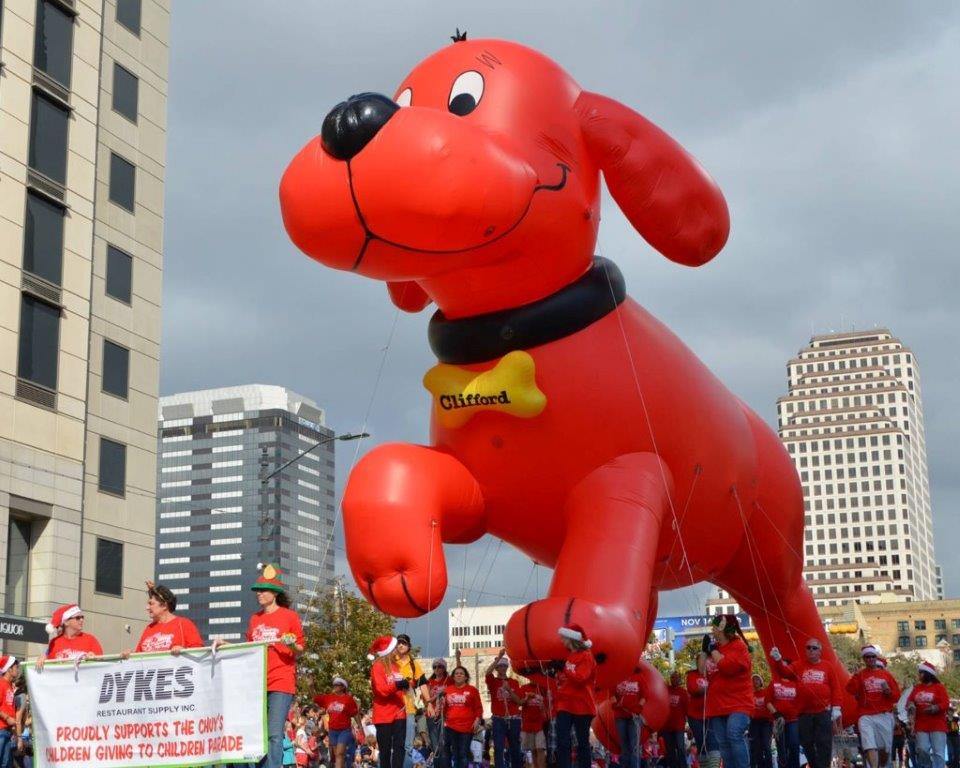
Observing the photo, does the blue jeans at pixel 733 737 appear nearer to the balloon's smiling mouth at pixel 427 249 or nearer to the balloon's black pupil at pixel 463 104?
the balloon's smiling mouth at pixel 427 249

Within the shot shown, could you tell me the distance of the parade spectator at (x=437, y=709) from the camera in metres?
13.8

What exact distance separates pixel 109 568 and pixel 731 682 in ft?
63.7

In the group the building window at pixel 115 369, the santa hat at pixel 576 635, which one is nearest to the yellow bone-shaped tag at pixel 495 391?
the santa hat at pixel 576 635

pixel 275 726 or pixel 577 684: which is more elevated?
pixel 577 684

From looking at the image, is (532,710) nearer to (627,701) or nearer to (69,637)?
(627,701)

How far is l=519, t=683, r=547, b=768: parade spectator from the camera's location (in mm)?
13055

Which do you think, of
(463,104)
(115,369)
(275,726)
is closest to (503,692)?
(275,726)

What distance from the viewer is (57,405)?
87.2 ft

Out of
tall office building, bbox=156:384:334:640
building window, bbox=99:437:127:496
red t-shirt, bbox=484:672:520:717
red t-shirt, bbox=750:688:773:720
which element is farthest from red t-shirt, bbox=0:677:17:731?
tall office building, bbox=156:384:334:640

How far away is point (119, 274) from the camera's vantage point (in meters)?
29.4

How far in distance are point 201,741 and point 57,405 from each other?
62.5 feet

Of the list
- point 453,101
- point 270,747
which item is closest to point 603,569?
point 270,747

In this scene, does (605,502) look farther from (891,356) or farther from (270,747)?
(891,356)

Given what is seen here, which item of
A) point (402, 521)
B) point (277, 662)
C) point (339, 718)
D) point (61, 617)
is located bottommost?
point (339, 718)
